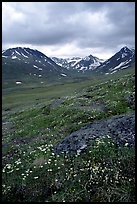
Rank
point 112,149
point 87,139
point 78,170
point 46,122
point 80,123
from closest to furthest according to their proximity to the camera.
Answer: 1. point 78,170
2. point 112,149
3. point 87,139
4. point 80,123
5. point 46,122

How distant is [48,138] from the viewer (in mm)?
22906

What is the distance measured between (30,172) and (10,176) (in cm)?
121

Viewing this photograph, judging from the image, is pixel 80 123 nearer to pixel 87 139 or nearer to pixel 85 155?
pixel 87 139

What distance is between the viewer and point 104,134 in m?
18.2

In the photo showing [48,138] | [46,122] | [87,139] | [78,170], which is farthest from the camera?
[46,122]

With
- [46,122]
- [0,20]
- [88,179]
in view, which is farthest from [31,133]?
[0,20]

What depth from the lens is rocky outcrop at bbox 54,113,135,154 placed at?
55.9ft

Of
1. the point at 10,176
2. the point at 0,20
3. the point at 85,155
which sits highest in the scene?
the point at 0,20

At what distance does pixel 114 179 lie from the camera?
1324 cm

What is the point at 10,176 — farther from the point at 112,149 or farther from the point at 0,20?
the point at 0,20

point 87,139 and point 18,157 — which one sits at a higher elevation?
point 87,139

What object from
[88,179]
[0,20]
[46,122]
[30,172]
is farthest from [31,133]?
[0,20]

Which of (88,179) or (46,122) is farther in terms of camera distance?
(46,122)

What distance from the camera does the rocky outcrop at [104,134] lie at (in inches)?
671
